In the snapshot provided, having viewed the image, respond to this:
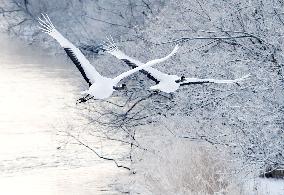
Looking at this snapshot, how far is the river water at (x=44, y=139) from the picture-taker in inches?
547

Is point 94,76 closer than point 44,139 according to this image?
Yes

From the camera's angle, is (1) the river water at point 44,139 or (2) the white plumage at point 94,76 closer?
(2) the white plumage at point 94,76

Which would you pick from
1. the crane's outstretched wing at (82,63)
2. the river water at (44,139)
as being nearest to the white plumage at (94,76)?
the crane's outstretched wing at (82,63)

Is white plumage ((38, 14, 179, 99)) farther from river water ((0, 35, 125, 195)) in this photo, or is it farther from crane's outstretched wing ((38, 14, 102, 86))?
river water ((0, 35, 125, 195))

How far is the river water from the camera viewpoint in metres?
13.9

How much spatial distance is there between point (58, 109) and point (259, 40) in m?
9.57

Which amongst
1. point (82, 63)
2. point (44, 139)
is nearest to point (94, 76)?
point (82, 63)

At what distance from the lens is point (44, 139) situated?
55.4ft

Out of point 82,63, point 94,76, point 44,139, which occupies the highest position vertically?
point 44,139

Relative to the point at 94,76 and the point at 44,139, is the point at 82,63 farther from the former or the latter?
the point at 44,139

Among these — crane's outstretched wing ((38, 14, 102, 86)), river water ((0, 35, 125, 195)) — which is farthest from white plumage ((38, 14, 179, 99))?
river water ((0, 35, 125, 195))

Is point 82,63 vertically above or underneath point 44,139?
underneath

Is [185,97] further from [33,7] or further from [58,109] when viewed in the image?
[33,7]

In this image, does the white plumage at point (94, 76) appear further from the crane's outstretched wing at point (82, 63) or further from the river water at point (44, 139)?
the river water at point (44, 139)
